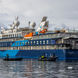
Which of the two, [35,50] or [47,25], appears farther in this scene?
[47,25]

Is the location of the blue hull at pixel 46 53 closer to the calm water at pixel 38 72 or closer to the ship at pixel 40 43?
the ship at pixel 40 43

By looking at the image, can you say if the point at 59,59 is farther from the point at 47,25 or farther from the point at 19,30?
the point at 19,30

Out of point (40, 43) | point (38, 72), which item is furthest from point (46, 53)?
point (38, 72)

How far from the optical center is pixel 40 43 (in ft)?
363

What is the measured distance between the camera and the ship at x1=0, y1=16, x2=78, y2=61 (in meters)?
101

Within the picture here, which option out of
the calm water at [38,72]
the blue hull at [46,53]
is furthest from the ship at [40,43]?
the calm water at [38,72]

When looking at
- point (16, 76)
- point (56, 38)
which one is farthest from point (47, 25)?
point (16, 76)

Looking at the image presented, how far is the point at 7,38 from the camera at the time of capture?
12825 centimetres

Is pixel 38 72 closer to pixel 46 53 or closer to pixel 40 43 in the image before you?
pixel 46 53

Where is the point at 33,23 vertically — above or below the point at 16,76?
above

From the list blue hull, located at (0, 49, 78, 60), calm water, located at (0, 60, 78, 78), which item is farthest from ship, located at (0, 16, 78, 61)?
calm water, located at (0, 60, 78, 78)

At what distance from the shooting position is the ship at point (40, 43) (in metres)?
101

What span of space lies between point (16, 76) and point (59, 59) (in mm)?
51498

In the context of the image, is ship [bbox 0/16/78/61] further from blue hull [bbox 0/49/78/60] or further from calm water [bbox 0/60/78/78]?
calm water [bbox 0/60/78/78]
